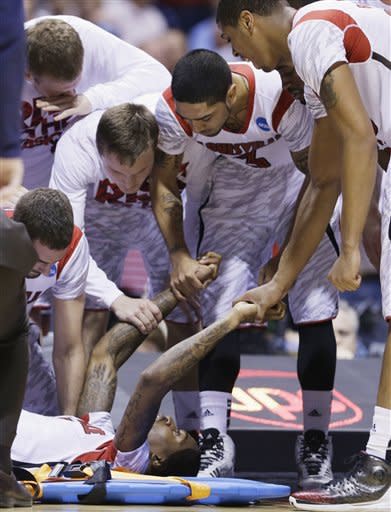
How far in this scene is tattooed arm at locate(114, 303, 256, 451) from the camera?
3.80 metres

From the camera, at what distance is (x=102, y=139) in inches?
175

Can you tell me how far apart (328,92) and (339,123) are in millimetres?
98

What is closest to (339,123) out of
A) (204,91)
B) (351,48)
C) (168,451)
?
(351,48)

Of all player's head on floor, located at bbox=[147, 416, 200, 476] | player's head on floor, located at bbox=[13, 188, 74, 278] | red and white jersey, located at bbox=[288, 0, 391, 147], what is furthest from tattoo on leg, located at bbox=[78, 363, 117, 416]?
red and white jersey, located at bbox=[288, 0, 391, 147]

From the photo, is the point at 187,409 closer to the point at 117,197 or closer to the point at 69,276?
the point at 69,276

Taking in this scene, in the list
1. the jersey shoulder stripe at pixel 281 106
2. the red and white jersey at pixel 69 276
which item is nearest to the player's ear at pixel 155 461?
the red and white jersey at pixel 69 276

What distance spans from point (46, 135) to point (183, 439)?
155 cm

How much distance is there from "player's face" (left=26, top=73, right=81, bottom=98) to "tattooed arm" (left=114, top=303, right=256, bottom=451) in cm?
135

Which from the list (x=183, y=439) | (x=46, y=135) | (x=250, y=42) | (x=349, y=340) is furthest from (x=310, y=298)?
(x=349, y=340)

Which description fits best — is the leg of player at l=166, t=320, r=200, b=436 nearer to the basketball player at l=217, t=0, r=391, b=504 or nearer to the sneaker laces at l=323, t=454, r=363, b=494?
the basketball player at l=217, t=0, r=391, b=504

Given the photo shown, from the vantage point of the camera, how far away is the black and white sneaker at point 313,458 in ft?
14.1

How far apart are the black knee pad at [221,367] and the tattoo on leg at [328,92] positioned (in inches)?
48.3

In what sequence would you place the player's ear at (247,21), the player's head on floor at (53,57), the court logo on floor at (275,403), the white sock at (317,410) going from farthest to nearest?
1. the court logo on floor at (275,403)
2. the player's head on floor at (53,57)
3. the white sock at (317,410)
4. the player's ear at (247,21)

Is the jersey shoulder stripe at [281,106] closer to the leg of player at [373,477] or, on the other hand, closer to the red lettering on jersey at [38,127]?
the red lettering on jersey at [38,127]
